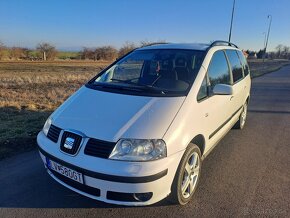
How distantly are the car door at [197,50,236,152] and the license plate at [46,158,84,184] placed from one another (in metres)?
1.58

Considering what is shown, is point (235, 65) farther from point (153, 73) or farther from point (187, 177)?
point (187, 177)

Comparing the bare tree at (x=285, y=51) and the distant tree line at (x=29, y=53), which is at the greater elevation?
the bare tree at (x=285, y=51)

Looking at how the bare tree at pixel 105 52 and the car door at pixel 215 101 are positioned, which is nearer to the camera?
the car door at pixel 215 101

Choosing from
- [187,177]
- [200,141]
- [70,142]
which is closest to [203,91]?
[200,141]

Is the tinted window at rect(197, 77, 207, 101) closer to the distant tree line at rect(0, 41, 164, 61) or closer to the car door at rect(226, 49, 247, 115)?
the car door at rect(226, 49, 247, 115)

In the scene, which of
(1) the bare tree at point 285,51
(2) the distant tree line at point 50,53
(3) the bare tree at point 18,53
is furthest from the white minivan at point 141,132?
(1) the bare tree at point 285,51

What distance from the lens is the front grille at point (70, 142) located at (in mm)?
2820

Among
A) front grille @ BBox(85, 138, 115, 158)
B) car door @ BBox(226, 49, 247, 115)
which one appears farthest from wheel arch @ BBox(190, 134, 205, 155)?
car door @ BBox(226, 49, 247, 115)

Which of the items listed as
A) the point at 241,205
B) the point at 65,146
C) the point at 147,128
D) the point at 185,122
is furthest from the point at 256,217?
the point at 65,146

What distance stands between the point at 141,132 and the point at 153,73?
1.47 metres

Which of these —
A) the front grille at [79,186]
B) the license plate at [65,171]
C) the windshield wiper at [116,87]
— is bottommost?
the front grille at [79,186]

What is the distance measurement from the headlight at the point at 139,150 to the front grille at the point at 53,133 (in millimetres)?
759

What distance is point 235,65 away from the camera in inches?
202

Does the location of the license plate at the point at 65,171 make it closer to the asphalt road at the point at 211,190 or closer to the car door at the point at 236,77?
the asphalt road at the point at 211,190
